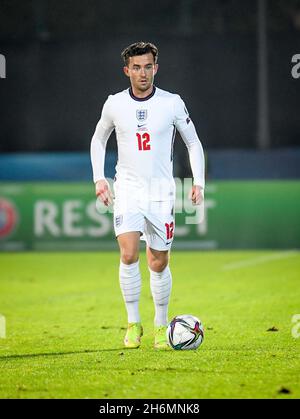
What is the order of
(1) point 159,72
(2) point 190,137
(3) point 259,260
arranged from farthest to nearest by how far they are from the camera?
(1) point 159,72, (3) point 259,260, (2) point 190,137

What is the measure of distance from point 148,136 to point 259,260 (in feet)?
26.2

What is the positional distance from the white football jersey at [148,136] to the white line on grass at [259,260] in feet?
22.1

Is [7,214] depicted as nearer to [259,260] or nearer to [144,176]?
[259,260]

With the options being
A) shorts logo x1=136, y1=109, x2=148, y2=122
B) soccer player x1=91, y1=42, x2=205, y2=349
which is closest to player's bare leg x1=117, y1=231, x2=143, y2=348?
soccer player x1=91, y1=42, x2=205, y2=349

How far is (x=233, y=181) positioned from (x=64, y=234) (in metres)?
2.75

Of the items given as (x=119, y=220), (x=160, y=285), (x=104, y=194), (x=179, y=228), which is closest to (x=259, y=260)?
(x=179, y=228)

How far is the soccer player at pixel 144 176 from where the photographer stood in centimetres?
780

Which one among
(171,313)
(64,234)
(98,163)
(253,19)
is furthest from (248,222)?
(98,163)

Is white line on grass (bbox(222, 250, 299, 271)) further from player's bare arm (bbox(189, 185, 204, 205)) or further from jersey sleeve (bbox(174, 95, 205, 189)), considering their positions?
player's bare arm (bbox(189, 185, 204, 205))

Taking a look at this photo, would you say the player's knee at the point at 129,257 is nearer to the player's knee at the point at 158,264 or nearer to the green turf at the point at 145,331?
the player's knee at the point at 158,264

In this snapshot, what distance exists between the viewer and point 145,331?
903 cm

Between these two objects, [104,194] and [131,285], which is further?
[131,285]

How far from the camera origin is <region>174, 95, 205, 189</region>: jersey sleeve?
7.89 meters

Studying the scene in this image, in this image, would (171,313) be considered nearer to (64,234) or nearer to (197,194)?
(197,194)
